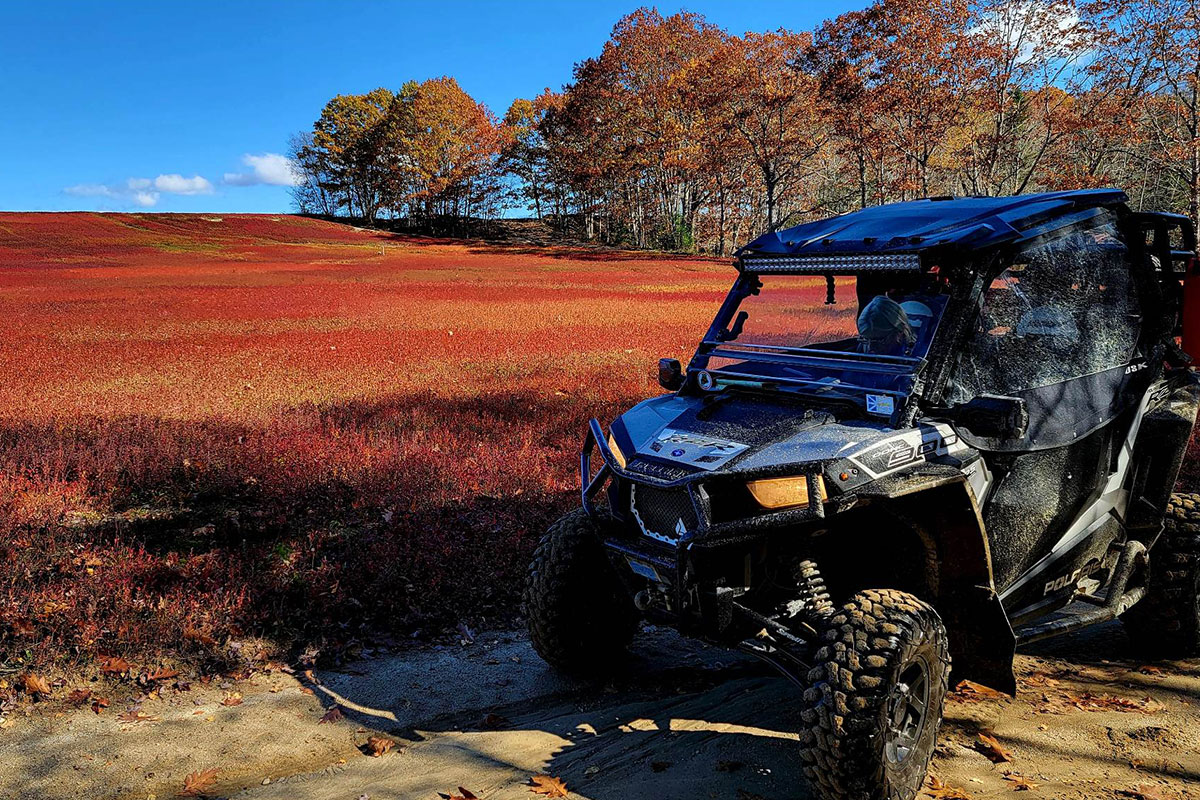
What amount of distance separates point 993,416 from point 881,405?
1.52 feet

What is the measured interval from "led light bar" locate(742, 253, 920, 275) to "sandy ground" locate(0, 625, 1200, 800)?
2.34 metres

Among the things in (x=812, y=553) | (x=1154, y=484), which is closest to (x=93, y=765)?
(x=812, y=553)

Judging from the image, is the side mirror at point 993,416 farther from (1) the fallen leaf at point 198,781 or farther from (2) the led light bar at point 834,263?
(1) the fallen leaf at point 198,781

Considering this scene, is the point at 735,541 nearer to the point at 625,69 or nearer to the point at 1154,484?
the point at 1154,484

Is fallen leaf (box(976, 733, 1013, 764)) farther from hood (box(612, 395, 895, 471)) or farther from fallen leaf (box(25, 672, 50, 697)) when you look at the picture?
fallen leaf (box(25, 672, 50, 697))

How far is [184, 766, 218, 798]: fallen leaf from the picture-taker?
3.98 m

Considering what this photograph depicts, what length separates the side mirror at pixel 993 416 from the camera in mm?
3672

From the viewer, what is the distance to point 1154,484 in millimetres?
4980

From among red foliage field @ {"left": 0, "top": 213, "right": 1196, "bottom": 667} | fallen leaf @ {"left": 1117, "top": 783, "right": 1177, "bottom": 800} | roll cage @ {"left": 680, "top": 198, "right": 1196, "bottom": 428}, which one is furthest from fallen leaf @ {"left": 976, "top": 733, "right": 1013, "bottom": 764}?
red foliage field @ {"left": 0, "top": 213, "right": 1196, "bottom": 667}

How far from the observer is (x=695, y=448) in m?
3.88

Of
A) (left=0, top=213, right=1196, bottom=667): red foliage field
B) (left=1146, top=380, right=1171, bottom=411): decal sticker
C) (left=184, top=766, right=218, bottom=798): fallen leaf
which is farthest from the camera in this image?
(left=0, top=213, right=1196, bottom=667): red foliage field

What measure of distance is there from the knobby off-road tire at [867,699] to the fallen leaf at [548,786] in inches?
44.0

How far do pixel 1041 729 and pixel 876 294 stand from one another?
2385 mm

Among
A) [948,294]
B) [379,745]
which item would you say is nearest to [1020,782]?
[948,294]
